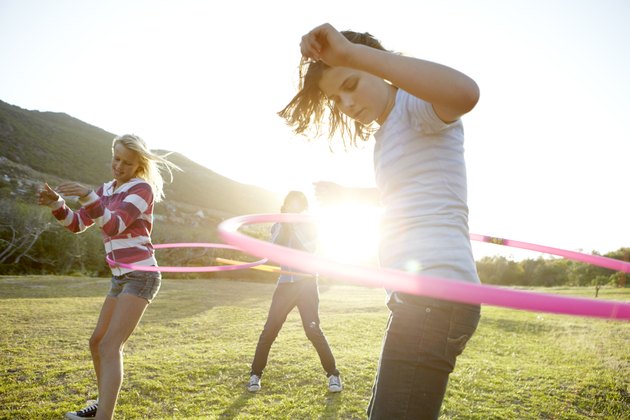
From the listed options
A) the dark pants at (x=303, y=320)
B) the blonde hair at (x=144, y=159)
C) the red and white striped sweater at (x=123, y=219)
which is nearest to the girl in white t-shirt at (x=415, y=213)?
the red and white striped sweater at (x=123, y=219)

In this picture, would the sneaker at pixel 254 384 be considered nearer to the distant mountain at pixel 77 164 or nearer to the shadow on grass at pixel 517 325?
the shadow on grass at pixel 517 325

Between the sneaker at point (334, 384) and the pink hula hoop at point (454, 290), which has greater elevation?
the pink hula hoop at point (454, 290)

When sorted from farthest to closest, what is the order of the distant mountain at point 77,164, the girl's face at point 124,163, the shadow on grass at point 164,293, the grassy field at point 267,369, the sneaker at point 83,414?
the distant mountain at point 77,164
the shadow on grass at point 164,293
the grassy field at point 267,369
the sneaker at point 83,414
the girl's face at point 124,163

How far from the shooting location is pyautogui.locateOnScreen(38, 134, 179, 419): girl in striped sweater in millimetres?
3314

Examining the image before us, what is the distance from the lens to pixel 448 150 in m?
1.76

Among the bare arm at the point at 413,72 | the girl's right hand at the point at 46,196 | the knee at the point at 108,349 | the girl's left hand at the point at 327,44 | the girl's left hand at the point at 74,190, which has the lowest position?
the knee at the point at 108,349

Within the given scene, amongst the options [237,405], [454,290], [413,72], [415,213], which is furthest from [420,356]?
[237,405]

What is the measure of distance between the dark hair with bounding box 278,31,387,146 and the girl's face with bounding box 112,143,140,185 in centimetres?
206

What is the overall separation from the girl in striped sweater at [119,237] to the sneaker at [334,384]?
2.70 meters

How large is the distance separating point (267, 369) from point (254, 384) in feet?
2.95

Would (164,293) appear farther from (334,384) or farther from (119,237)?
(119,237)

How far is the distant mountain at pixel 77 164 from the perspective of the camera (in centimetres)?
3978

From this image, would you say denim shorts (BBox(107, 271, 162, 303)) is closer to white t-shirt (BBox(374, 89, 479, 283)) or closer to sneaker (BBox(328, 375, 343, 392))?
white t-shirt (BBox(374, 89, 479, 283))

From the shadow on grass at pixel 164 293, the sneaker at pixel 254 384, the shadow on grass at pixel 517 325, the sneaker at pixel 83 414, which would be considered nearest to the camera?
the sneaker at pixel 83 414
